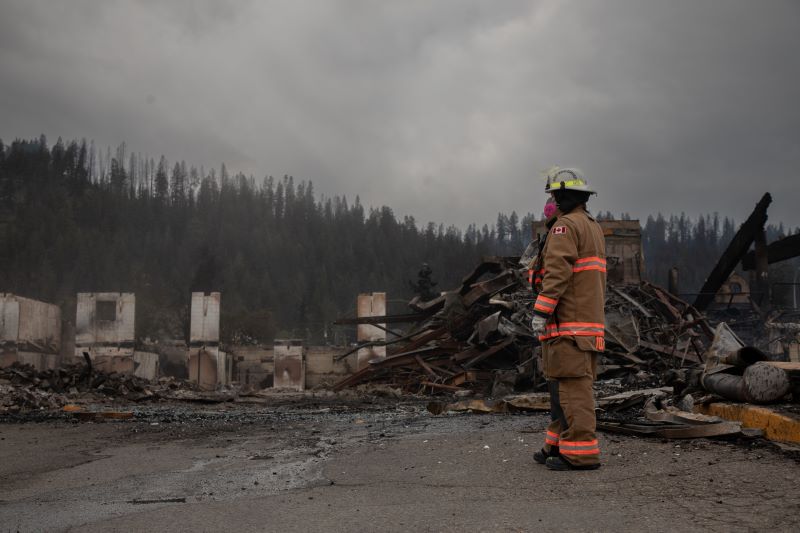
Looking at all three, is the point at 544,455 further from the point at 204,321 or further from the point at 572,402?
the point at 204,321

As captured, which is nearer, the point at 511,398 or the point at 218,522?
the point at 218,522

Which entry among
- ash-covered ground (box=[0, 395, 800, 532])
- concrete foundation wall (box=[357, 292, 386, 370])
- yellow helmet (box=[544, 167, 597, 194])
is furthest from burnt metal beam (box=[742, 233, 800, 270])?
yellow helmet (box=[544, 167, 597, 194])

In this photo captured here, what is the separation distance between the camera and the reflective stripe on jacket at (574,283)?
4586mm

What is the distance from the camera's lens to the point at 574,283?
4.73 metres

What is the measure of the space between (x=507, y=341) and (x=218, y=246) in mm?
103291

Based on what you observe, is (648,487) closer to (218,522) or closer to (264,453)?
(218,522)

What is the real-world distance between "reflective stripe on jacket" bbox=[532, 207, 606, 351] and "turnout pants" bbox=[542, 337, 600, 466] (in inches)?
3.6

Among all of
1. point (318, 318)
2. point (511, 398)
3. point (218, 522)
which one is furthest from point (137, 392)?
point (318, 318)

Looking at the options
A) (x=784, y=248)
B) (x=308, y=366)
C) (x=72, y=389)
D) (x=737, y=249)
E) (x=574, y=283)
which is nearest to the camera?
(x=574, y=283)

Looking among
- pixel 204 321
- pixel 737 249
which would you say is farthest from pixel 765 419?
pixel 737 249

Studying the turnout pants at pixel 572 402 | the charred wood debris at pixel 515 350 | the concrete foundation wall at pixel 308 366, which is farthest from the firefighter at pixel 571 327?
the concrete foundation wall at pixel 308 366

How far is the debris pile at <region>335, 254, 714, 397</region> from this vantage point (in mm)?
13039

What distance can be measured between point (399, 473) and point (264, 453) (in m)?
1.80

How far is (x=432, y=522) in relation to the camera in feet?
10.6
